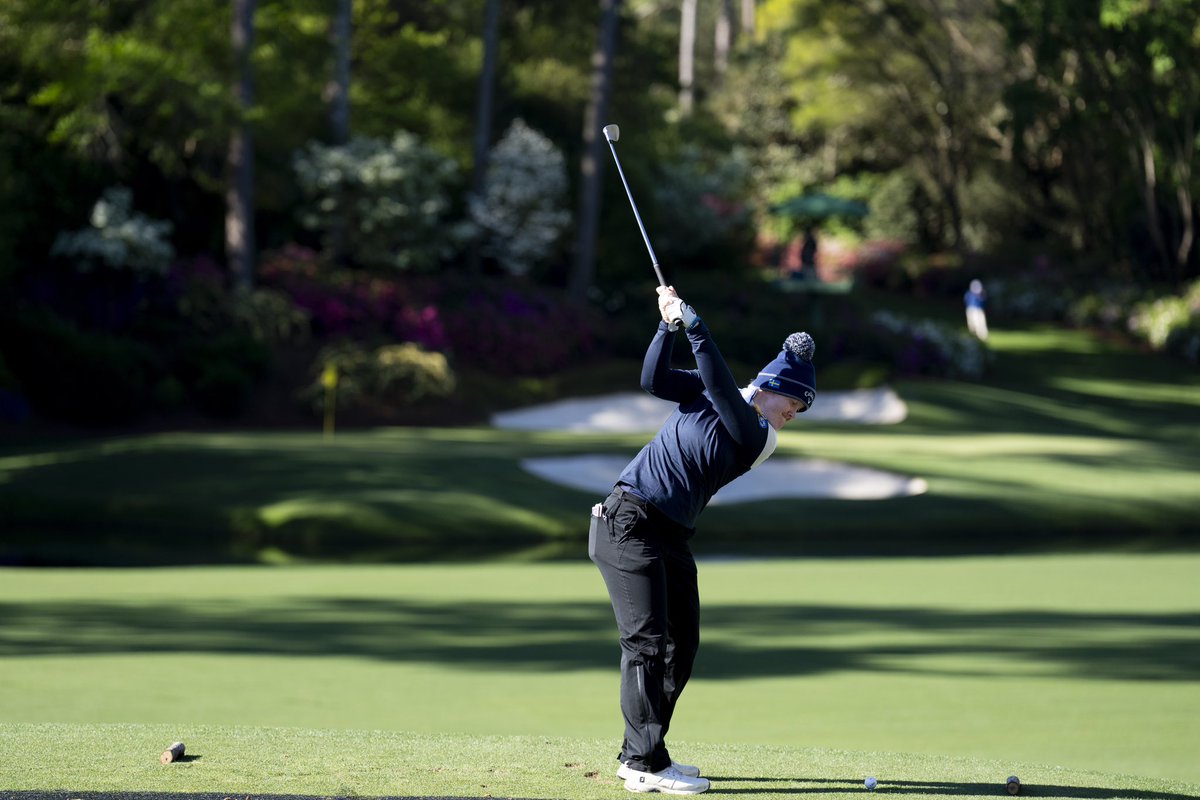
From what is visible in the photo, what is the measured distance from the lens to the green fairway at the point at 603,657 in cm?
762

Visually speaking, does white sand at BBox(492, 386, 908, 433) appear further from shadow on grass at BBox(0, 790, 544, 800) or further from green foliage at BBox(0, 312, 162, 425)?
shadow on grass at BBox(0, 790, 544, 800)

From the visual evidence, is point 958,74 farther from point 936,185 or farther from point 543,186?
point 543,186

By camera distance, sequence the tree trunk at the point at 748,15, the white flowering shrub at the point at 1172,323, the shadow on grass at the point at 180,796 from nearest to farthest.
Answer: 1. the shadow on grass at the point at 180,796
2. the white flowering shrub at the point at 1172,323
3. the tree trunk at the point at 748,15

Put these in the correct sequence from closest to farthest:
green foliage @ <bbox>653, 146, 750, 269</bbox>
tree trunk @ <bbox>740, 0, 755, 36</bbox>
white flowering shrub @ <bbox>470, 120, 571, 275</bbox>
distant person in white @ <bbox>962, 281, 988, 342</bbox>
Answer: white flowering shrub @ <bbox>470, 120, 571, 275</bbox> → distant person in white @ <bbox>962, 281, 988, 342</bbox> → green foliage @ <bbox>653, 146, 750, 269</bbox> → tree trunk @ <bbox>740, 0, 755, 36</bbox>

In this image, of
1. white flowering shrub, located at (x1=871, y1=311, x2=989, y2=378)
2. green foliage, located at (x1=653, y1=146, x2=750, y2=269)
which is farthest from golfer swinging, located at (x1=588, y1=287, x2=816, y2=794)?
green foliage, located at (x1=653, y1=146, x2=750, y2=269)

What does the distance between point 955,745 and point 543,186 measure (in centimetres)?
2779

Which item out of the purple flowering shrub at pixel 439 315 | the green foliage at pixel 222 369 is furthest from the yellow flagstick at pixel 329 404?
the purple flowering shrub at pixel 439 315

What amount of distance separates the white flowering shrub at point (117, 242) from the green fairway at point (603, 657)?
13.6 meters

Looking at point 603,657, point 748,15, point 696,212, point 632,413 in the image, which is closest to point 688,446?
point 603,657

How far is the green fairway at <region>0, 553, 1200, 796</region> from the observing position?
25.0ft

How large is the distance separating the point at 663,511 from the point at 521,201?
2879 cm

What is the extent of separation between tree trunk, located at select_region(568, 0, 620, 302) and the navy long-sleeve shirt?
27.9m

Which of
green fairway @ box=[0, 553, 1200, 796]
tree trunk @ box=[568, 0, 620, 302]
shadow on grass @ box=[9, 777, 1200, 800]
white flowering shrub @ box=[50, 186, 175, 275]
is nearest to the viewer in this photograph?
shadow on grass @ box=[9, 777, 1200, 800]

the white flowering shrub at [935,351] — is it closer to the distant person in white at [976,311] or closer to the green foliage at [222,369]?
the distant person in white at [976,311]
